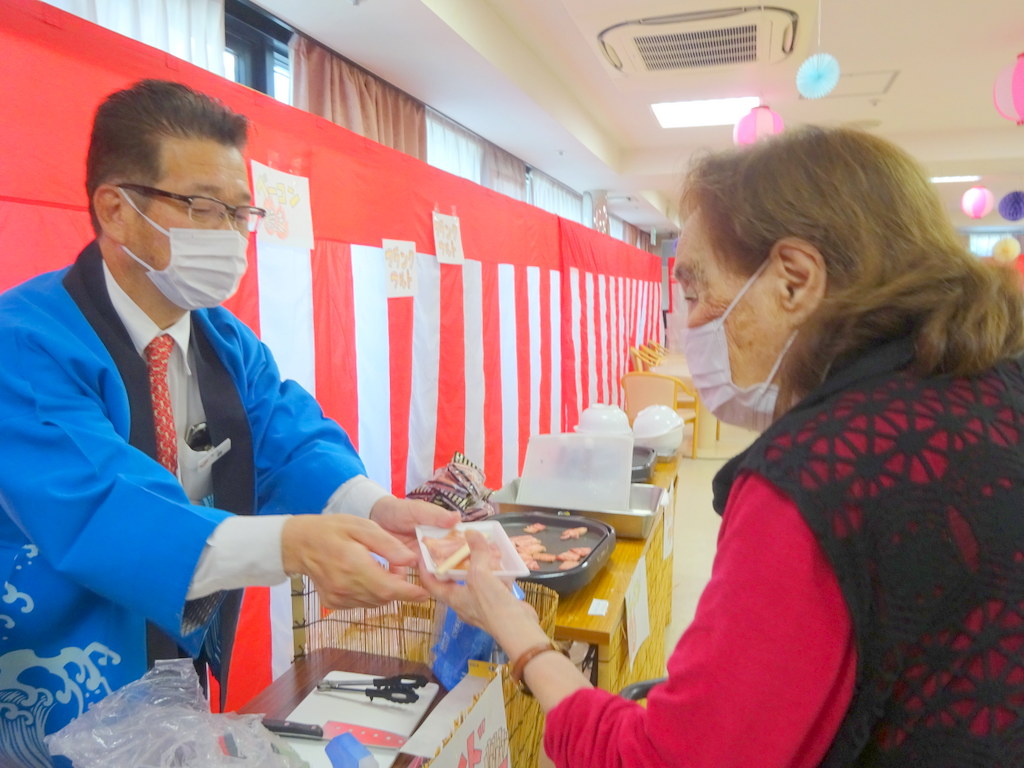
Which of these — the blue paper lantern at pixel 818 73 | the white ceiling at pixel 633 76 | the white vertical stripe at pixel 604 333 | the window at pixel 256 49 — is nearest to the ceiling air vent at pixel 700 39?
the white ceiling at pixel 633 76

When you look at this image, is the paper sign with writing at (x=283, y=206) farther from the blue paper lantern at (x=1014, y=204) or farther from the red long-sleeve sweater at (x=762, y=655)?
the blue paper lantern at (x=1014, y=204)

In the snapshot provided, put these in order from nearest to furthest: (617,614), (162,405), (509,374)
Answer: (162,405) → (617,614) → (509,374)

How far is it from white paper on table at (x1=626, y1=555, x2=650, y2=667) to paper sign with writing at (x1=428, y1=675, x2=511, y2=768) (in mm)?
695

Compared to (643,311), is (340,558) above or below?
below

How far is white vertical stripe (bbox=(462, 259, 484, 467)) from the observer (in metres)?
3.07

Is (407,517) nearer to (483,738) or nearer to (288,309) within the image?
(483,738)

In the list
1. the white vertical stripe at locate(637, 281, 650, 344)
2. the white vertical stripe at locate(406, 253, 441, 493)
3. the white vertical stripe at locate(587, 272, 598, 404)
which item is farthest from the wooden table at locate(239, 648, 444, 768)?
the white vertical stripe at locate(637, 281, 650, 344)

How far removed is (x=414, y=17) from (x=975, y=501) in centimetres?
281

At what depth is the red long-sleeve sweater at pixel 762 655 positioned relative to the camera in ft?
2.16

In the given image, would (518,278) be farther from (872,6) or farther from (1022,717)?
(1022,717)

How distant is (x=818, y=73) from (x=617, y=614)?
2899 mm

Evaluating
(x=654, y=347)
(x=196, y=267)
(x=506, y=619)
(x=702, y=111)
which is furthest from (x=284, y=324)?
(x=654, y=347)

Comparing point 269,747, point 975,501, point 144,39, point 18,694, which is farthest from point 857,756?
point 144,39

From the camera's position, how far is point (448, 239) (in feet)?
9.26
